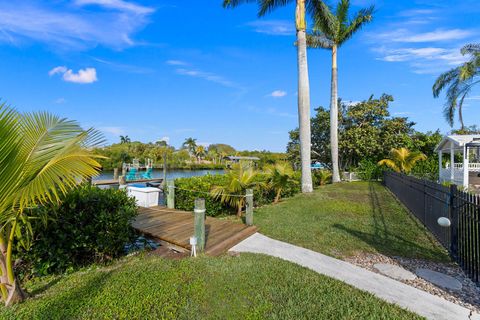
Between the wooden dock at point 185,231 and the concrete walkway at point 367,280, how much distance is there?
0.28 metres

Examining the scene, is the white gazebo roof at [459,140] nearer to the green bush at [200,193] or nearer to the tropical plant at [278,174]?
the tropical plant at [278,174]

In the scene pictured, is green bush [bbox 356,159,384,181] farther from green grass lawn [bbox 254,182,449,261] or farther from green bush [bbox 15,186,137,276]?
green bush [bbox 15,186,137,276]

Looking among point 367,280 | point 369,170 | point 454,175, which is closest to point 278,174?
point 367,280

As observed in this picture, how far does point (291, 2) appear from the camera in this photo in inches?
498

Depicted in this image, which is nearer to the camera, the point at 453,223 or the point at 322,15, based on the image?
the point at 453,223

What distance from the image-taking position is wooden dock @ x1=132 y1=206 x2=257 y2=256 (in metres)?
4.59

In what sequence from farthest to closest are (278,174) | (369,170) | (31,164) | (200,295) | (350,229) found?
1. (369,170)
2. (278,174)
3. (350,229)
4. (200,295)
5. (31,164)

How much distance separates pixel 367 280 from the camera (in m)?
3.35

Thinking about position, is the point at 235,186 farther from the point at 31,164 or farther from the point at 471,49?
the point at 471,49

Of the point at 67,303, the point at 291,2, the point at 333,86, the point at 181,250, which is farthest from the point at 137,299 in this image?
the point at 333,86

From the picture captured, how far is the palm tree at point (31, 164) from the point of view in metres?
2.17

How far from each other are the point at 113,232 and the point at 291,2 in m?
13.5

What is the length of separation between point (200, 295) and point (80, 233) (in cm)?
231

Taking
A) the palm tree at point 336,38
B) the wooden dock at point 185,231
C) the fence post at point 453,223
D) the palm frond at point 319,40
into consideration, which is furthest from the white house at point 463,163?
the wooden dock at point 185,231
